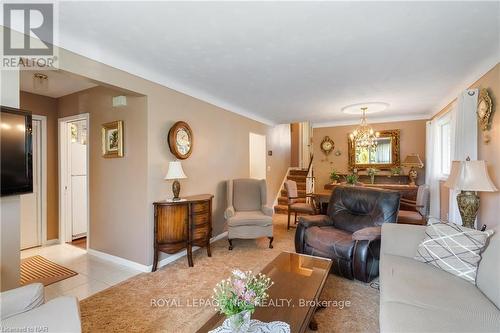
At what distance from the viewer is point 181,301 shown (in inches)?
90.4

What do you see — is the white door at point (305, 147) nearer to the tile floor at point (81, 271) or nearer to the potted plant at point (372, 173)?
the potted plant at point (372, 173)

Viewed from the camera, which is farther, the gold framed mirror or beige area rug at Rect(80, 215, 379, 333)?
the gold framed mirror

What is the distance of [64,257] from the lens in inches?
133

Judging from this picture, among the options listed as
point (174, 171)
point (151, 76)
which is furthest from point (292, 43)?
point (174, 171)

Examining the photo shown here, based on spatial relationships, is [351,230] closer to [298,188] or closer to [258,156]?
[258,156]

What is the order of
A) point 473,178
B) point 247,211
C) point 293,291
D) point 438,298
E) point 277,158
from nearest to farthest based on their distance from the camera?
point 438,298 → point 293,291 → point 473,178 → point 247,211 → point 277,158

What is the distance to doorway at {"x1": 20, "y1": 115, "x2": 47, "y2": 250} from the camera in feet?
12.1

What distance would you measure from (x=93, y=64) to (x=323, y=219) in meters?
3.12

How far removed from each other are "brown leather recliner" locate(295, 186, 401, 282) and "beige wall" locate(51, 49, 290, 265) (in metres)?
1.72

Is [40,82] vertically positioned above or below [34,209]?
above

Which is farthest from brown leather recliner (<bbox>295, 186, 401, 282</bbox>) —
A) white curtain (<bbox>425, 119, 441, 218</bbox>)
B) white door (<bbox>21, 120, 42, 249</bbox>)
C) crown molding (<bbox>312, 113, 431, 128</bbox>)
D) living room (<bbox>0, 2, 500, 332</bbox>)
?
white door (<bbox>21, 120, 42, 249</bbox>)

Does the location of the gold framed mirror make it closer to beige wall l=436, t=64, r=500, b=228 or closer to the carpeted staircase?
the carpeted staircase

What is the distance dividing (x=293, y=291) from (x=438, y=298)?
0.89m

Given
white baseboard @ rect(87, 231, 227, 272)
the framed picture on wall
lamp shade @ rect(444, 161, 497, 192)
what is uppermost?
the framed picture on wall
